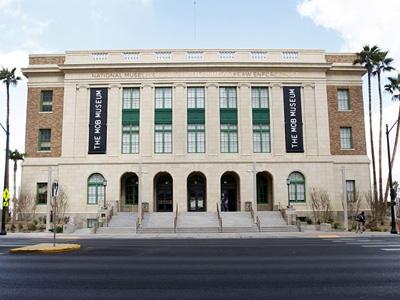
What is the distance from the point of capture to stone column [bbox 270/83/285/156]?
4053 cm

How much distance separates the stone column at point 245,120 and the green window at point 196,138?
3.84 metres

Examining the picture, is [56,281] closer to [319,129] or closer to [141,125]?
[141,125]

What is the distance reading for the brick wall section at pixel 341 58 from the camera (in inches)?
1714

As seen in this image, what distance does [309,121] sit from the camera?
4116 cm

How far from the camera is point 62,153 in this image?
133 ft

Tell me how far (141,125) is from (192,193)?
8.87 meters

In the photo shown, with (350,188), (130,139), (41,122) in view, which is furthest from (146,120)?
(350,188)

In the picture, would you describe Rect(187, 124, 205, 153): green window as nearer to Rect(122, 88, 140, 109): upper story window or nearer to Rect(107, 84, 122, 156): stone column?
Rect(122, 88, 140, 109): upper story window

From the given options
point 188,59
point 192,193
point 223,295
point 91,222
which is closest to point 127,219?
point 91,222

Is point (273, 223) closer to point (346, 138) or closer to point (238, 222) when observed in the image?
point (238, 222)

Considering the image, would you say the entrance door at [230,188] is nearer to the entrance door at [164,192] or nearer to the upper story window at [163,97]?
the entrance door at [164,192]

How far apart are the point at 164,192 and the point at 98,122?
9.85 metres

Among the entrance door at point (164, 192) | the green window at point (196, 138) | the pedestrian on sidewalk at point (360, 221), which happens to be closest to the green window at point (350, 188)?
the pedestrian on sidewalk at point (360, 221)

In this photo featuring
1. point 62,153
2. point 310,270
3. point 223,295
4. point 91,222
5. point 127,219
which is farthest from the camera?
point 62,153
